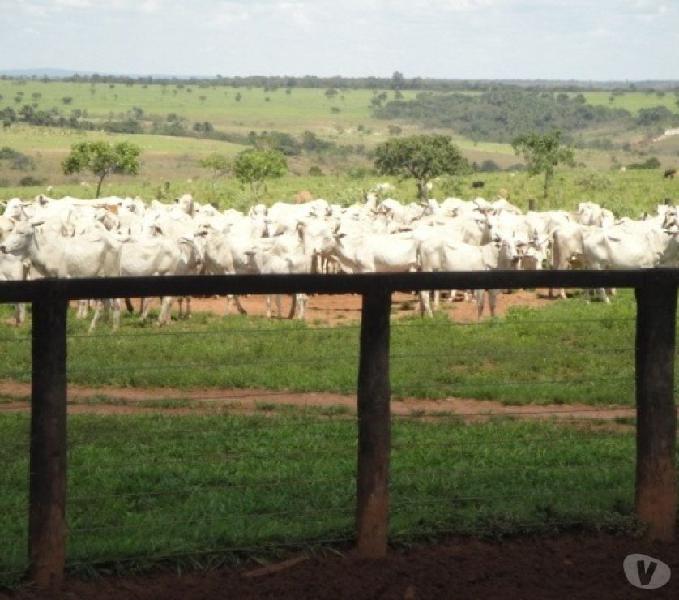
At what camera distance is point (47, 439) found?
624 centimetres

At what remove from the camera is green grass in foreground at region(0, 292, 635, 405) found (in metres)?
14.3

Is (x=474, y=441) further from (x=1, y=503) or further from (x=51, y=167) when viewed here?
(x=51, y=167)

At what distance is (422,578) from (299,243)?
1864 centimetres

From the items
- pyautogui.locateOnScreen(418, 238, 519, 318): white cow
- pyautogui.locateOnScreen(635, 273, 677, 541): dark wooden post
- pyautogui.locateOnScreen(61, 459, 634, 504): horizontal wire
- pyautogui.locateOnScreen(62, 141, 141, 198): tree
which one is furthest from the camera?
pyautogui.locateOnScreen(62, 141, 141, 198): tree

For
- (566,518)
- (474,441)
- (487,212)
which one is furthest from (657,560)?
(487,212)

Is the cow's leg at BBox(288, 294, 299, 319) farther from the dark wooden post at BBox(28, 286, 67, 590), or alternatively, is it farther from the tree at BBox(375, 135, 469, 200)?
the tree at BBox(375, 135, 469, 200)

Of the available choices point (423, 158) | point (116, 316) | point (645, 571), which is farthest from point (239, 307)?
point (423, 158)

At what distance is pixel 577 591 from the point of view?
6473 millimetres

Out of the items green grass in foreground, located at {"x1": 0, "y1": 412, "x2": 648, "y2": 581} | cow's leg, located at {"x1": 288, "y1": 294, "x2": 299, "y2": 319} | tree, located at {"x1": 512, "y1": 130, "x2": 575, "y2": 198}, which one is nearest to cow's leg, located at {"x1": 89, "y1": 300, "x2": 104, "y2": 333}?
cow's leg, located at {"x1": 288, "y1": 294, "x2": 299, "y2": 319}

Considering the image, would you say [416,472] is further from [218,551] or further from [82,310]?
[82,310]

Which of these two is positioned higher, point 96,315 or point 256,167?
point 256,167

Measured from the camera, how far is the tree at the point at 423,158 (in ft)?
207

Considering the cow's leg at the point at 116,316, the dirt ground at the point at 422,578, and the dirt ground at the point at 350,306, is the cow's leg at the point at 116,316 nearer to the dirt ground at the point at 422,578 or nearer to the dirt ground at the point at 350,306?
the dirt ground at the point at 350,306

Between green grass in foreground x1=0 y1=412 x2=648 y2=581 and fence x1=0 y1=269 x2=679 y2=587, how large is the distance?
216 millimetres
